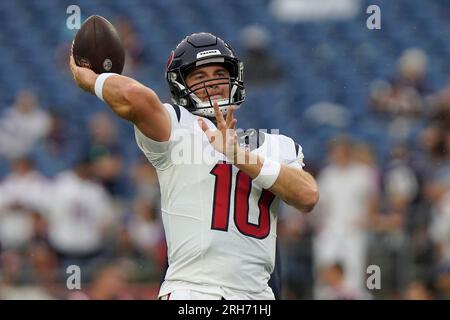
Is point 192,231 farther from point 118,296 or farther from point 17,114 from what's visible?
point 17,114

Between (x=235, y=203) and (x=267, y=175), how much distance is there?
0.65 ft

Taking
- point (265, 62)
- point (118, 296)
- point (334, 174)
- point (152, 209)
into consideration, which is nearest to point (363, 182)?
point (334, 174)

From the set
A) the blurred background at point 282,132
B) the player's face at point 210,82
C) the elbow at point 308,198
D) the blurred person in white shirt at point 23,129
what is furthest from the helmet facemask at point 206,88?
the blurred person in white shirt at point 23,129

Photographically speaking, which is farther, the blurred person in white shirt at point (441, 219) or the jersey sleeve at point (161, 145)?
the blurred person in white shirt at point (441, 219)

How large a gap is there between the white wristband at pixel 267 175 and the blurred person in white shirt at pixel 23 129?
6.51m

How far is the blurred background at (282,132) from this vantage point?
24.6 feet

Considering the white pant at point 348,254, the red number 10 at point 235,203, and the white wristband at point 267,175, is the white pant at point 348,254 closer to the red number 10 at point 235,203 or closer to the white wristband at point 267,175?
the red number 10 at point 235,203

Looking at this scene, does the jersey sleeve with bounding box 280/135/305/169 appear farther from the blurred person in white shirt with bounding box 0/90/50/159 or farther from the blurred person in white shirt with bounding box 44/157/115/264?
the blurred person in white shirt with bounding box 0/90/50/159

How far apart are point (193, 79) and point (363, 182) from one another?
4.07 m

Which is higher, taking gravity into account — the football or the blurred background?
the blurred background

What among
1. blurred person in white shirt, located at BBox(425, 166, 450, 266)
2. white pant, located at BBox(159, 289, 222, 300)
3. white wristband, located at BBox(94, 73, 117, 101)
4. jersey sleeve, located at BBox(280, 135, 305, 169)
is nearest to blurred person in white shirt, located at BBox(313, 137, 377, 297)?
blurred person in white shirt, located at BBox(425, 166, 450, 266)

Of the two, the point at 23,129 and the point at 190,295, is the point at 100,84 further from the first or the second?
the point at 23,129

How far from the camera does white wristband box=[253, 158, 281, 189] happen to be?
3746mm

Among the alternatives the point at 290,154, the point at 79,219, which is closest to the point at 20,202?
the point at 79,219
